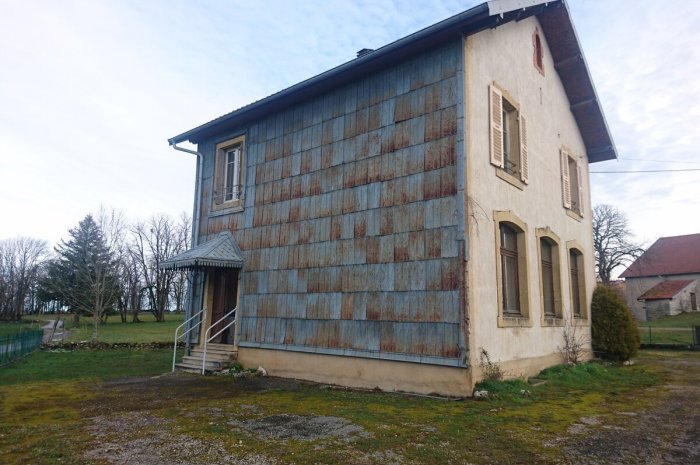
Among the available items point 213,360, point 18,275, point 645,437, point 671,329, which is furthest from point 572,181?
point 18,275

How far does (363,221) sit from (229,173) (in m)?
5.14

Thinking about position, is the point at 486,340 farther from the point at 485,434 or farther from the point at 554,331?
the point at 554,331

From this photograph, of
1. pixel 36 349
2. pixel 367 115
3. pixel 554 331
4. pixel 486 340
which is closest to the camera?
pixel 486 340

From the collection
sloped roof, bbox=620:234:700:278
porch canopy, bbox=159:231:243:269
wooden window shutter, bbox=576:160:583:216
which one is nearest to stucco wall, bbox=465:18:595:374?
wooden window shutter, bbox=576:160:583:216

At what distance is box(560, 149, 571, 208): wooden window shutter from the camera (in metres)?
12.2

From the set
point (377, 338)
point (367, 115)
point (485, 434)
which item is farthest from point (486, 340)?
point (367, 115)

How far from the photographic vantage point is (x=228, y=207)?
39.3 ft

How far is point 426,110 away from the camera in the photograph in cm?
838

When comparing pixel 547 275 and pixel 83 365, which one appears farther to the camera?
pixel 83 365

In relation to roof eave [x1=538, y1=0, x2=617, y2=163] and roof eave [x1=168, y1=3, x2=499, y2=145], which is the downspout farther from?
roof eave [x1=538, y1=0, x2=617, y2=163]

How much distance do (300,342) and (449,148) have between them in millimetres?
4717

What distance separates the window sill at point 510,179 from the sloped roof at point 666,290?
3315 cm

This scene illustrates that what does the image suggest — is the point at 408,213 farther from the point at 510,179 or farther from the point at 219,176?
the point at 219,176

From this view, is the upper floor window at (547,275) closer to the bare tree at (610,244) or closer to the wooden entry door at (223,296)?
the wooden entry door at (223,296)
